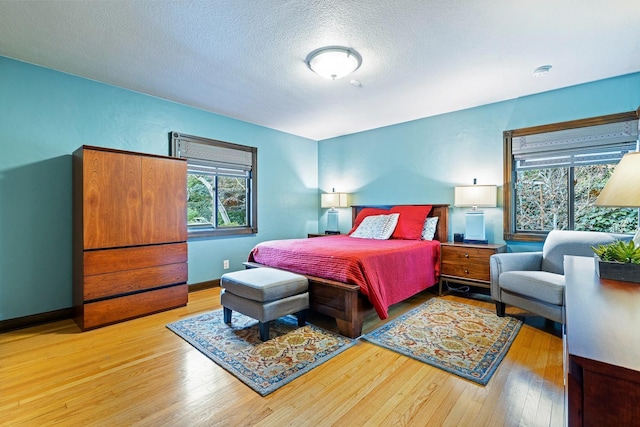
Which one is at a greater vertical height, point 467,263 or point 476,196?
point 476,196

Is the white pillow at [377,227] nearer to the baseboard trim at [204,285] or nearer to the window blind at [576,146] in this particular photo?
the window blind at [576,146]

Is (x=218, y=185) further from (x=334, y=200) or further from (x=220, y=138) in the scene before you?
(x=334, y=200)

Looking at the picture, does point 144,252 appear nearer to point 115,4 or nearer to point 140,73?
point 140,73

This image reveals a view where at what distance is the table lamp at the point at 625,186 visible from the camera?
1.34 metres

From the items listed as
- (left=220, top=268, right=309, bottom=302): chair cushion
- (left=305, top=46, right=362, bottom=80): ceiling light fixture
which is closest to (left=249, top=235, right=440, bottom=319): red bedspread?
(left=220, top=268, right=309, bottom=302): chair cushion

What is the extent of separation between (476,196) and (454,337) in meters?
1.90

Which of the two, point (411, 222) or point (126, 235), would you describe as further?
point (411, 222)

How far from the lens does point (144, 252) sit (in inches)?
116

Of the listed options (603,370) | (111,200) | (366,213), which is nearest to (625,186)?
(603,370)

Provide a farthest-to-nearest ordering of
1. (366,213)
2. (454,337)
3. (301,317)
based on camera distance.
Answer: (366,213) → (301,317) → (454,337)

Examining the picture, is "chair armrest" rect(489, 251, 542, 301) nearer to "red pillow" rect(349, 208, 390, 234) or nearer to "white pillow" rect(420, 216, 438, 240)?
"white pillow" rect(420, 216, 438, 240)

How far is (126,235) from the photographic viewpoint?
9.32ft

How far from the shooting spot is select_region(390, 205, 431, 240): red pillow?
381 centimetres

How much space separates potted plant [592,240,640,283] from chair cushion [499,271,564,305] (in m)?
1.02
